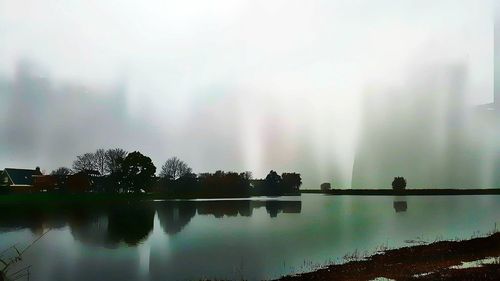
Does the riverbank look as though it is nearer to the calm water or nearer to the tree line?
the calm water

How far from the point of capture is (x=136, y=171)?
134250 millimetres

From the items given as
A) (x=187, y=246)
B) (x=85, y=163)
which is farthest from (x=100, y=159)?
(x=187, y=246)

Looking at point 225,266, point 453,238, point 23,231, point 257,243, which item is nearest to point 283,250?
point 257,243

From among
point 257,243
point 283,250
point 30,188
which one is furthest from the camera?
point 30,188

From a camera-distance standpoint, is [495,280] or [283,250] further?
[283,250]

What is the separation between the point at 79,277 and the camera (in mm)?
28422

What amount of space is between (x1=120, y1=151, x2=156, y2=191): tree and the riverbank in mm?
107852

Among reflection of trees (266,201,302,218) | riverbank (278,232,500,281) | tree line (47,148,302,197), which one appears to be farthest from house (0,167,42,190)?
riverbank (278,232,500,281)

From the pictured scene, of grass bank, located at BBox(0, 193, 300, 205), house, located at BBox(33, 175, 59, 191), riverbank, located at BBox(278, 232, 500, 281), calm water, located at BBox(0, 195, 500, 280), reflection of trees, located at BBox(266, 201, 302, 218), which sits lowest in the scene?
reflection of trees, located at BBox(266, 201, 302, 218)

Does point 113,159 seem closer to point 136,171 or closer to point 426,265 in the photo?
point 136,171

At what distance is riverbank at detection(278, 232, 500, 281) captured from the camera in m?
24.1

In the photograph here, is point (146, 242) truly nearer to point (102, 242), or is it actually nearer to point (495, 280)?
point (102, 242)

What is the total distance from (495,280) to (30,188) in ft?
535

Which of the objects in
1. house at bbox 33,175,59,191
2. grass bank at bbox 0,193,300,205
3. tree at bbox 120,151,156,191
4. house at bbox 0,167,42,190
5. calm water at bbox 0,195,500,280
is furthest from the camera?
house at bbox 0,167,42,190
